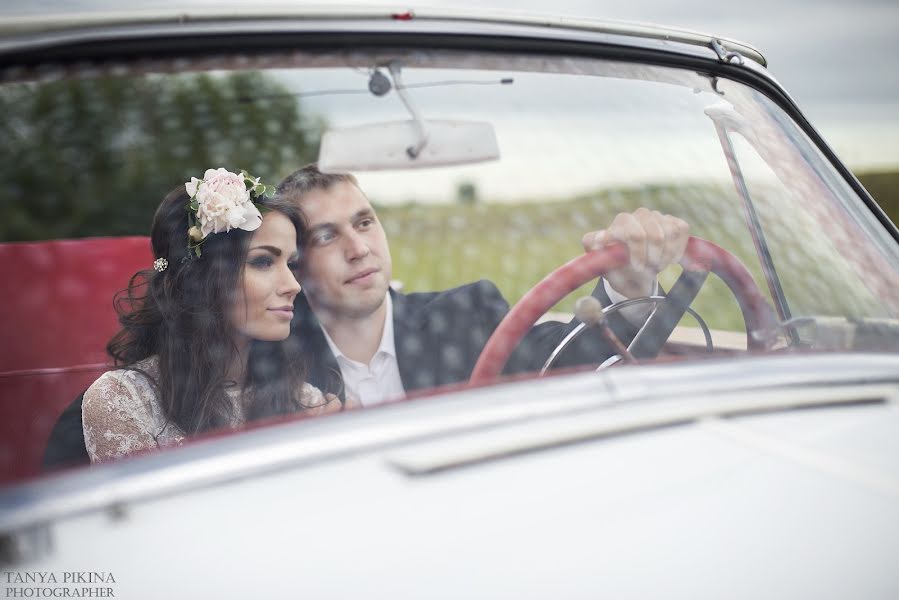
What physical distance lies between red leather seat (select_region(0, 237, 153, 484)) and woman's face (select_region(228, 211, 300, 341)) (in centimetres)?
61

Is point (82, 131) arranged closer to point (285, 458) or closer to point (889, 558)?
point (285, 458)

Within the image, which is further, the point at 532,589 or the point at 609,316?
the point at 609,316

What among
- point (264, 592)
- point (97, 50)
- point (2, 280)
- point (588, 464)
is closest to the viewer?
point (264, 592)

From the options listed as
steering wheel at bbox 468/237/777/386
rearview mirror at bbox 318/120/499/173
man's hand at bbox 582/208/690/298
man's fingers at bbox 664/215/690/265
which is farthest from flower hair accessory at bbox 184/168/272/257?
man's fingers at bbox 664/215/690/265

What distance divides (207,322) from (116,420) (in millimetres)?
298

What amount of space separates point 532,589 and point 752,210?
1033mm

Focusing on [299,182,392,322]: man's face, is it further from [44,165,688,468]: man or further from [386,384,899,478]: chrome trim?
[386,384,899,478]: chrome trim

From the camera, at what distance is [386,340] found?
1.73 metres

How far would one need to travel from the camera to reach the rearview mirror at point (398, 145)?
1.38m

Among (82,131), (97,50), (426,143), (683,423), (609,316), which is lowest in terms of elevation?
(683,423)

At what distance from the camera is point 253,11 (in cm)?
126

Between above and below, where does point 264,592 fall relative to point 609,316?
below

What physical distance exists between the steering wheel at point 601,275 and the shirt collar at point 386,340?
10.9 inches

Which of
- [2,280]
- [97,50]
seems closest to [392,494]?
[97,50]
